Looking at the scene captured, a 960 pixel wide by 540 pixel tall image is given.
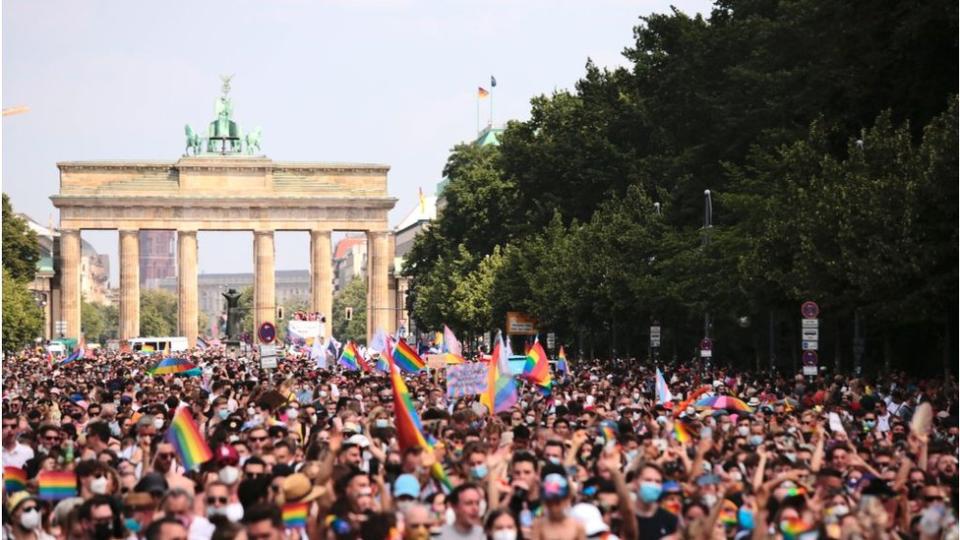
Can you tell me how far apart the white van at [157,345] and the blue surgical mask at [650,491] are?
10779 centimetres

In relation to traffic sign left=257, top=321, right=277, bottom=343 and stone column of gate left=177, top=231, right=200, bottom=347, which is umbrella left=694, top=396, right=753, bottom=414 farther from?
stone column of gate left=177, top=231, right=200, bottom=347

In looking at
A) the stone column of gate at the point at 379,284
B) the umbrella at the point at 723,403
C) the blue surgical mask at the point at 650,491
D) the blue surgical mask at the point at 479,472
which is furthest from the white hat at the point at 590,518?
the stone column of gate at the point at 379,284

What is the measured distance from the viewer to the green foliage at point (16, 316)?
108m

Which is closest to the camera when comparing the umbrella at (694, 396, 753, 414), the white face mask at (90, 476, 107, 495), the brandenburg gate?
the white face mask at (90, 476, 107, 495)

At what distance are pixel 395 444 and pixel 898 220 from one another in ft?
73.4

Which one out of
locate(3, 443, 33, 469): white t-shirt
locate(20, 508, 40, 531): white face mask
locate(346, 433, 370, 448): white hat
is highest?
locate(346, 433, 370, 448): white hat

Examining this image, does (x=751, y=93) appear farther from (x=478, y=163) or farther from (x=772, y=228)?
(x=478, y=163)

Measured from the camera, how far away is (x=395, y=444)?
23.8 metres

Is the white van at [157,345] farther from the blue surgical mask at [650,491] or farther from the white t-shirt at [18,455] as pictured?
the blue surgical mask at [650,491]

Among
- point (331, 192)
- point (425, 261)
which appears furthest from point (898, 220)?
point (331, 192)

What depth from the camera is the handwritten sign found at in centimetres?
3538

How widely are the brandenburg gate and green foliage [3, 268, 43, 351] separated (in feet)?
172

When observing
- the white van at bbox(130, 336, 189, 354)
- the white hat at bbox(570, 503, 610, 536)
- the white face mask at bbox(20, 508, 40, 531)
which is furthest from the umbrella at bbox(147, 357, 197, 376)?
the white van at bbox(130, 336, 189, 354)

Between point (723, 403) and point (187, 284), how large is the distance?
509ft
